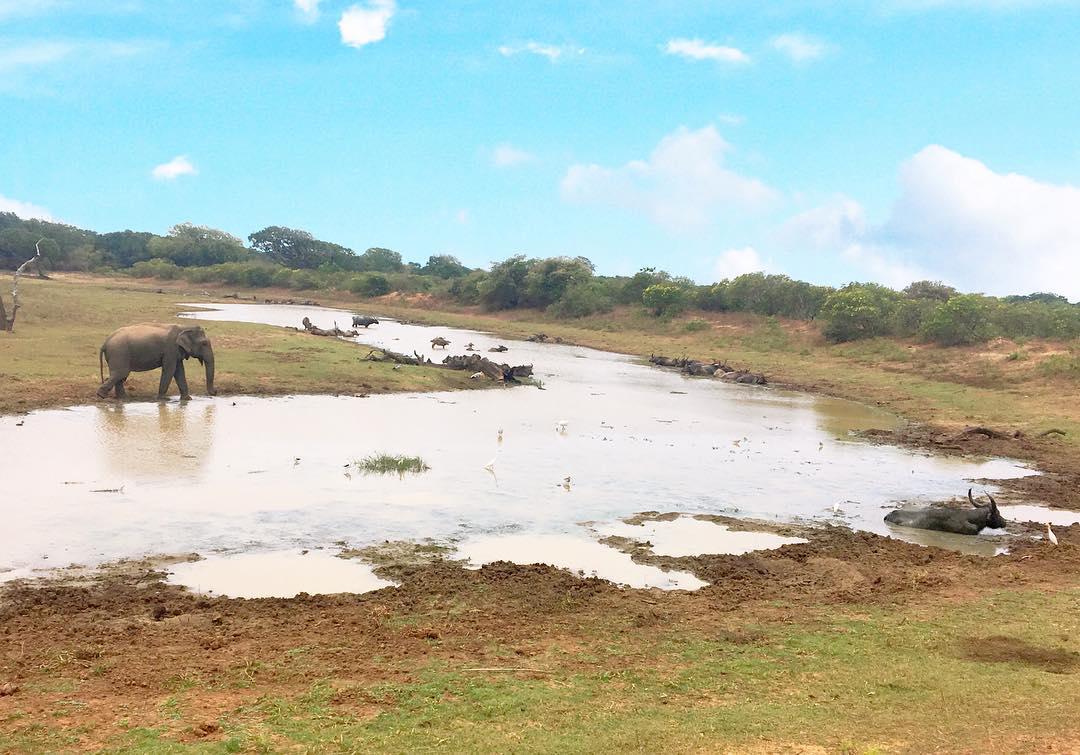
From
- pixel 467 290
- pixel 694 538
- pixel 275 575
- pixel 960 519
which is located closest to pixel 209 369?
pixel 275 575

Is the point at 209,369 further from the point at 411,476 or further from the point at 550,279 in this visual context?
the point at 550,279

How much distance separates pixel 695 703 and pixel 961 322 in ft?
118

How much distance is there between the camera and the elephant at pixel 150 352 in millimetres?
20453

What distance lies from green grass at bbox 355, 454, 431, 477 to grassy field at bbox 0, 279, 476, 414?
299 inches

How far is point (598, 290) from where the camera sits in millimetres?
65875

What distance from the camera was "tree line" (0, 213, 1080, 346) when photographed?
38.7 m

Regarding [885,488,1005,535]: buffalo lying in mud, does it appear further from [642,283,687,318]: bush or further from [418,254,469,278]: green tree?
[418,254,469,278]: green tree

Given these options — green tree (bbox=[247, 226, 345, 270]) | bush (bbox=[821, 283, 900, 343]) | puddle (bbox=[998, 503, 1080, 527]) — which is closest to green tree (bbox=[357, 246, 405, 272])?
green tree (bbox=[247, 226, 345, 270])

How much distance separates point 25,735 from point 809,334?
44189 millimetres

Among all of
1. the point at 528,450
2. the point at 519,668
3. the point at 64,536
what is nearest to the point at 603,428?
the point at 528,450

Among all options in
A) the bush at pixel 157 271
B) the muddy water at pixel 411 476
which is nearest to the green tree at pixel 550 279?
the bush at pixel 157 271

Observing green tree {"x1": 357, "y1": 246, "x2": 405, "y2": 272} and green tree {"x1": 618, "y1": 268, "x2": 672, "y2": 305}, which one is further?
green tree {"x1": 357, "y1": 246, "x2": 405, "y2": 272}

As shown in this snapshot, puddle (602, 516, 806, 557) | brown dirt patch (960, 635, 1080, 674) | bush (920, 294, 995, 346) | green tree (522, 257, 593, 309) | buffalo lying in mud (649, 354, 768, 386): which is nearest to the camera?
brown dirt patch (960, 635, 1080, 674)

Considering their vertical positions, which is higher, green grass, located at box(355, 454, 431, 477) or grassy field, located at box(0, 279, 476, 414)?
grassy field, located at box(0, 279, 476, 414)
